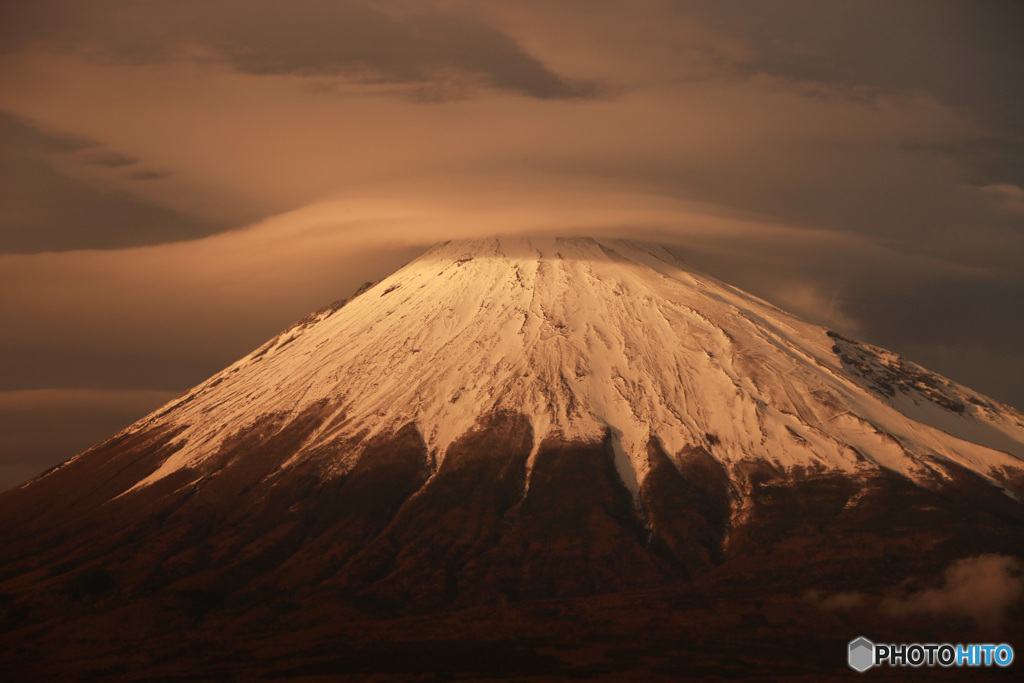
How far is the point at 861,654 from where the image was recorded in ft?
500

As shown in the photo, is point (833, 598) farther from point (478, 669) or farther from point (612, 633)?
point (478, 669)

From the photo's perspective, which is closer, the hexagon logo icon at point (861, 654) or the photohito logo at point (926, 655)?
the hexagon logo icon at point (861, 654)

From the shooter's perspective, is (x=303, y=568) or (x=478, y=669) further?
(x=303, y=568)

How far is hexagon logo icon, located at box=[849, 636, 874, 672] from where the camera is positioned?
150 metres

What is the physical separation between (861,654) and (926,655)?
9750mm

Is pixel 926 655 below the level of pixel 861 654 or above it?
below

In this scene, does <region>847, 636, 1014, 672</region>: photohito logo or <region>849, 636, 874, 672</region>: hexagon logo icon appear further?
<region>847, 636, 1014, 672</region>: photohito logo

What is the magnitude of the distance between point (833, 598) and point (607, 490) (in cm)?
4558

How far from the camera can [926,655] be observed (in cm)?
15412

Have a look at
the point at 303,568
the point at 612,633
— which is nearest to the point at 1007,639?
the point at 612,633

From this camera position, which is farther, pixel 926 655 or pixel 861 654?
pixel 926 655

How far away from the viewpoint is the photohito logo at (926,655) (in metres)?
150

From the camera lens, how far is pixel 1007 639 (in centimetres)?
15688

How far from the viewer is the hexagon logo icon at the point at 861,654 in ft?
492
